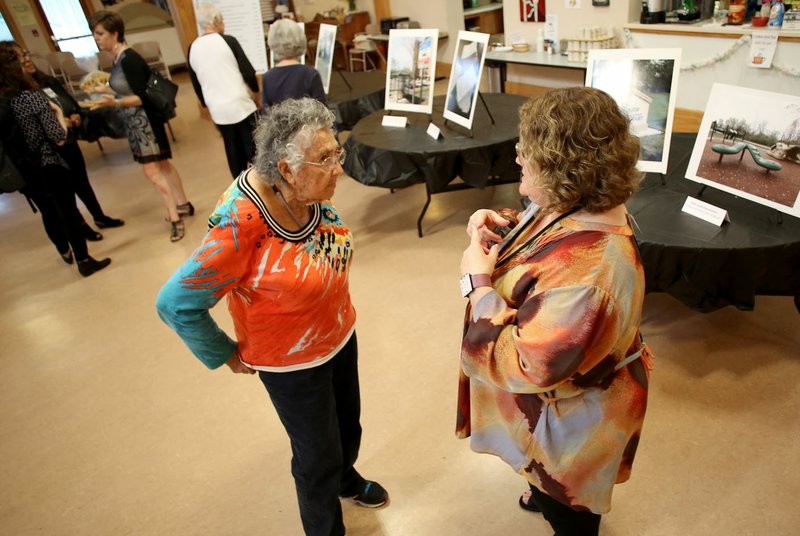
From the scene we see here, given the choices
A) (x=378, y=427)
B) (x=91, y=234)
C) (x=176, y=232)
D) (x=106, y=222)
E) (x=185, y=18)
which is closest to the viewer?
(x=378, y=427)

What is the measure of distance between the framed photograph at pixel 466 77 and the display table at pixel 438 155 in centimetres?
13

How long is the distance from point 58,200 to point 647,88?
3.57 m

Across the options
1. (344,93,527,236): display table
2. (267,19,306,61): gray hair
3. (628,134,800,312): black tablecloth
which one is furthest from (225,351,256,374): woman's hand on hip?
(267,19,306,61): gray hair

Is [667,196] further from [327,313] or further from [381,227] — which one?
[381,227]

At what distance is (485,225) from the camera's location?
4.54 feet

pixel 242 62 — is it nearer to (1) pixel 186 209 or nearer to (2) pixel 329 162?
(1) pixel 186 209

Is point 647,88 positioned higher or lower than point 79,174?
higher

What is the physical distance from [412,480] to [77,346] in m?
2.30

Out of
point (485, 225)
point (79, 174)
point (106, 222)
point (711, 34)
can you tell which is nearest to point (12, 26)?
point (106, 222)

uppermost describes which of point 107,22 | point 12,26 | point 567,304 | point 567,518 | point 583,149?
point 12,26

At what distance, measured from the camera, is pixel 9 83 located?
3.10m

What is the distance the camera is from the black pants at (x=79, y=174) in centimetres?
396

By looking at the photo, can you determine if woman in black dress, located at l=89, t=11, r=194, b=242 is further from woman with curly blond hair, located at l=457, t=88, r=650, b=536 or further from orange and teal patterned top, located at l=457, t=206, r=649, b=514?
orange and teal patterned top, located at l=457, t=206, r=649, b=514

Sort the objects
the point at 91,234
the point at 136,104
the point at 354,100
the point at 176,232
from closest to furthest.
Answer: the point at 136,104
the point at 176,232
the point at 91,234
the point at 354,100
